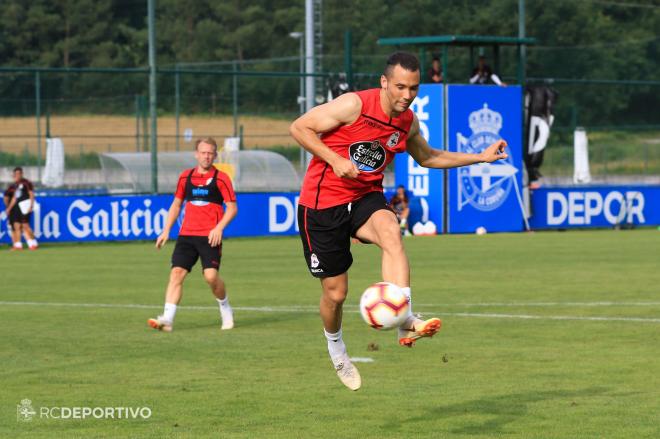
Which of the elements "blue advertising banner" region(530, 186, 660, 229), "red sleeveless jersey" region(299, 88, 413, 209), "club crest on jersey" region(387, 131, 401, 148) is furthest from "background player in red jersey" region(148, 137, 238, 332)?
"blue advertising banner" region(530, 186, 660, 229)

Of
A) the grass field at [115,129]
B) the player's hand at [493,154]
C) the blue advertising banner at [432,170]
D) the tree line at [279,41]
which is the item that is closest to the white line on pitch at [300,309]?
the player's hand at [493,154]

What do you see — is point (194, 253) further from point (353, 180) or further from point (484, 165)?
point (484, 165)

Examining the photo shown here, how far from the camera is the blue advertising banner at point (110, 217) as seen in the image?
1153 inches

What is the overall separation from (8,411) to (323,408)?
2.26 m

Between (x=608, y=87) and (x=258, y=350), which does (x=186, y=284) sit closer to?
(x=258, y=350)

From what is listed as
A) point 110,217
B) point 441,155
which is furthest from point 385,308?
point 110,217

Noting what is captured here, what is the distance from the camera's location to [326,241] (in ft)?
31.1

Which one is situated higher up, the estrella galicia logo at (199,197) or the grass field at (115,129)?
the grass field at (115,129)

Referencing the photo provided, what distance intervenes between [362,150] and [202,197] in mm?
5986

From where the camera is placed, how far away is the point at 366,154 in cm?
922

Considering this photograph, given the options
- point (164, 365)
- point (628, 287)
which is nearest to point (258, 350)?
point (164, 365)

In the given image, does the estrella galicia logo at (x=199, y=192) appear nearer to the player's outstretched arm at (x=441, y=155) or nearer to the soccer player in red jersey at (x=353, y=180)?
the player's outstretched arm at (x=441, y=155)

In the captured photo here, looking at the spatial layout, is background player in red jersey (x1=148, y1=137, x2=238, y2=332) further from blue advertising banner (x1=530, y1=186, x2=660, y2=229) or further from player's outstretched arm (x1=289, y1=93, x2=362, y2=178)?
blue advertising banner (x1=530, y1=186, x2=660, y2=229)

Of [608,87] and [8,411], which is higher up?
[608,87]
